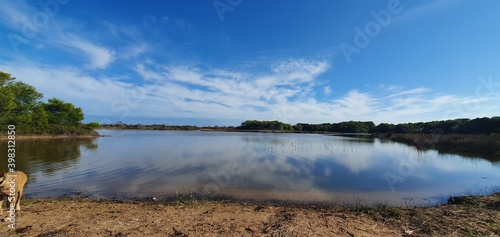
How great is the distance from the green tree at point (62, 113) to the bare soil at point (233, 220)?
5029 centimetres

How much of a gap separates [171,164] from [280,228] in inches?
466

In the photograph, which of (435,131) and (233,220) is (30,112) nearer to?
(233,220)

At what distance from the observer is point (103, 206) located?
265 inches

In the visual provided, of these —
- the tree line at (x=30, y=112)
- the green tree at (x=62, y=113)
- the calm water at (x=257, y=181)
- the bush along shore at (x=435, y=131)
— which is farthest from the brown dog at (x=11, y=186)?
the green tree at (x=62, y=113)

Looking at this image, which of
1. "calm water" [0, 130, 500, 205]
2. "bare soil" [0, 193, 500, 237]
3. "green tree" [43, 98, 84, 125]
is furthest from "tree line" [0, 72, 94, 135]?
"bare soil" [0, 193, 500, 237]

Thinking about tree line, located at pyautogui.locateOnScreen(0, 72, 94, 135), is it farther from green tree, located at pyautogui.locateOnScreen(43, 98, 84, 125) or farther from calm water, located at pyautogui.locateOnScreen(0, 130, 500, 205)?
calm water, located at pyautogui.locateOnScreen(0, 130, 500, 205)

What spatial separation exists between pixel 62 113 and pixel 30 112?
8.36 metres

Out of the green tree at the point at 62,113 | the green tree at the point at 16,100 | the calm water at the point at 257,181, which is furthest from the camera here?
the green tree at the point at 62,113

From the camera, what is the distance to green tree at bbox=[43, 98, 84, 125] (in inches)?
1805

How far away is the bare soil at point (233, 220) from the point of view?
488 cm

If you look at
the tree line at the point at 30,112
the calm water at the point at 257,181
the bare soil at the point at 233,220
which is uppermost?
the tree line at the point at 30,112

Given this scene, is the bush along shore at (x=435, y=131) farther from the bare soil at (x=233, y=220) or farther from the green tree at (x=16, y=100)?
the green tree at (x=16, y=100)

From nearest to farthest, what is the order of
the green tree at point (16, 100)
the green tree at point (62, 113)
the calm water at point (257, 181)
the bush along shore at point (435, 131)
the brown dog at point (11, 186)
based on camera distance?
the brown dog at point (11, 186), the calm water at point (257, 181), the bush along shore at point (435, 131), the green tree at point (16, 100), the green tree at point (62, 113)

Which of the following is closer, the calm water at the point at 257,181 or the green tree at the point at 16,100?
the calm water at the point at 257,181
